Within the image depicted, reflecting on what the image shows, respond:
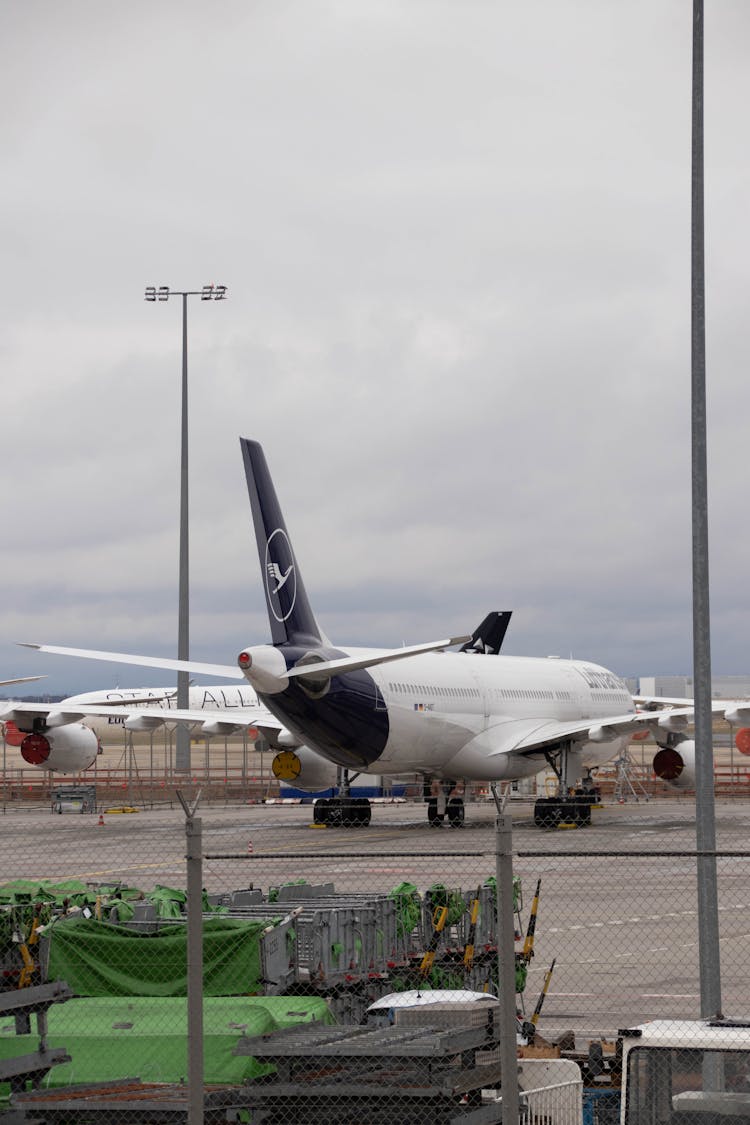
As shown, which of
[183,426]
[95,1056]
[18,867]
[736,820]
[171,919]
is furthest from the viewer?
[183,426]

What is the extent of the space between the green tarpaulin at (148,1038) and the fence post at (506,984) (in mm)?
1796

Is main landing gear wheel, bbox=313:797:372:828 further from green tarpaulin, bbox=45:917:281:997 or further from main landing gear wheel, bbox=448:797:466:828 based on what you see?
green tarpaulin, bbox=45:917:281:997

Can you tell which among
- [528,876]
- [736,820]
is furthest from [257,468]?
[736,820]

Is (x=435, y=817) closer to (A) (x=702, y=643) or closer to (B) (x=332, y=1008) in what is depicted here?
(A) (x=702, y=643)

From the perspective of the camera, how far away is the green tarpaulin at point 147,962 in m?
11.5

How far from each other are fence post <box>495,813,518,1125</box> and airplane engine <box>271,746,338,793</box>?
99.7 ft

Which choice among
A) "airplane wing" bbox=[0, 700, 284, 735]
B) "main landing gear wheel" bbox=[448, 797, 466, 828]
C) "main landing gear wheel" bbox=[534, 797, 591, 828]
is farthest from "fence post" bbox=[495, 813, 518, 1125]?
"airplane wing" bbox=[0, 700, 284, 735]

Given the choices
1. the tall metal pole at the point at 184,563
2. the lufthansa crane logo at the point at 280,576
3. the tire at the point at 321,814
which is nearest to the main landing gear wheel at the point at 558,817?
the tire at the point at 321,814

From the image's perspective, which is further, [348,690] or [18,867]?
[348,690]

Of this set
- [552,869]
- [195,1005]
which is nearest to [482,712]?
[552,869]

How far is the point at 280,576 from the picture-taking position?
3341cm

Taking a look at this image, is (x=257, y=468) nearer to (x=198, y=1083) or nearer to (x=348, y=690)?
(x=348, y=690)

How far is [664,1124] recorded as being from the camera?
8.02 metres

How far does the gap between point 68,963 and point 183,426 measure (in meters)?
37.7
